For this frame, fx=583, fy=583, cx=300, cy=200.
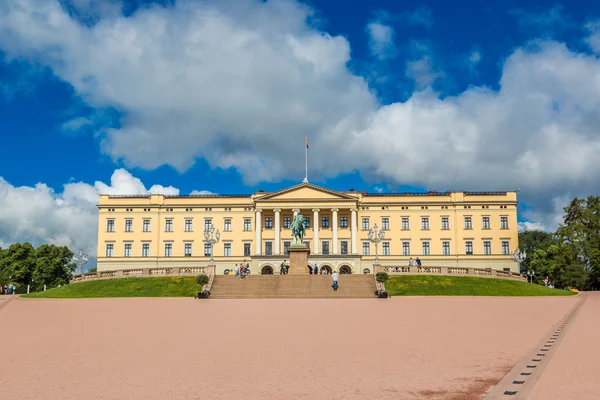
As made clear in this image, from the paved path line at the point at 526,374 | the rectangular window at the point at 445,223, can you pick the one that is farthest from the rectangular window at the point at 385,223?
the paved path line at the point at 526,374

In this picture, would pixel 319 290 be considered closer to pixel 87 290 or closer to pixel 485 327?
pixel 87 290

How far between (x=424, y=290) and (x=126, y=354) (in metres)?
39.9

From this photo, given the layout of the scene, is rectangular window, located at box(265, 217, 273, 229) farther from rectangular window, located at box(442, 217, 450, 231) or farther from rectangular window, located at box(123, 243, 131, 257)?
rectangular window, located at box(442, 217, 450, 231)

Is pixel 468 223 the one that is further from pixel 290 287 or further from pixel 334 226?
pixel 290 287

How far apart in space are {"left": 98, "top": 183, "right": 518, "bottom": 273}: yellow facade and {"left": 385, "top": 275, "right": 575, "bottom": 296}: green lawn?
28.6m

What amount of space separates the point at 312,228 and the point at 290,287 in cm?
3837

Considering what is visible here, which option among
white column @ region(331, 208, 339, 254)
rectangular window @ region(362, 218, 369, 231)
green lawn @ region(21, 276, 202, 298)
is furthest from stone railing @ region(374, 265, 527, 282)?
rectangular window @ region(362, 218, 369, 231)

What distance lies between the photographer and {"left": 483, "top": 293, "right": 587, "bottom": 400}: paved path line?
28.8 feet

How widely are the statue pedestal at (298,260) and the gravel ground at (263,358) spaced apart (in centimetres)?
3393

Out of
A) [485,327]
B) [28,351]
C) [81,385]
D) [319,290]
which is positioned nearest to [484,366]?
[81,385]

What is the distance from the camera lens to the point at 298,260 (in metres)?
56.7

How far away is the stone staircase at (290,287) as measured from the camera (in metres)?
44.9

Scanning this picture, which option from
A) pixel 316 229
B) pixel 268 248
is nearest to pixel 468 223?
pixel 316 229

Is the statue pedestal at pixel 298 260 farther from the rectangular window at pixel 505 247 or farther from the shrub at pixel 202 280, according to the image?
the rectangular window at pixel 505 247
